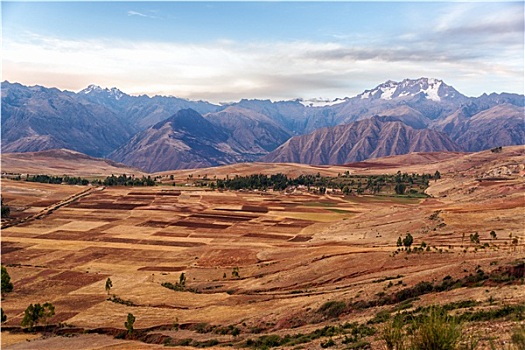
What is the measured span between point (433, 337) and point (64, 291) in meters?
73.6

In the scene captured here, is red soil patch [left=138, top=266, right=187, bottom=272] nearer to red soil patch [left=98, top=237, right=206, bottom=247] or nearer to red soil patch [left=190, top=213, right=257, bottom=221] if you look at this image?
red soil patch [left=98, top=237, right=206, bottom=247]

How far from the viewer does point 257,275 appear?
258ft

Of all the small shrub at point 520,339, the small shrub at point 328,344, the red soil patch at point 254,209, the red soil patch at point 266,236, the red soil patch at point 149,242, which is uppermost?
the small shrub at point 520,339

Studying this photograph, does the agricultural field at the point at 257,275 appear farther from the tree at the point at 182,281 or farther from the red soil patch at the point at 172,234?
the red soil patch at the point at 172,234

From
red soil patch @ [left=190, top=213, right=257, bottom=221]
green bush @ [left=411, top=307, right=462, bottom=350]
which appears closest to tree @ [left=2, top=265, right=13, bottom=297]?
green bush @ [left=411, top=307, right=462, bottom=350]

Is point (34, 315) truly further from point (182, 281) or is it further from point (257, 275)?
point (257, 275)

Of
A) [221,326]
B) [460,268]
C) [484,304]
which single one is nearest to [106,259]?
[221,326]

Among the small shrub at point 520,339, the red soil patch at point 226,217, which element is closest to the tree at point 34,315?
the small shrub at point 520,339

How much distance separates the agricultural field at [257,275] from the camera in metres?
40.8

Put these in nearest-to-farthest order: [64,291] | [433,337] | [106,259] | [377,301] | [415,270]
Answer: [433,337]
[377,301]
[415,270]
[64,291]
[106,259]

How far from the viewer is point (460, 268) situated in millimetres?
47812

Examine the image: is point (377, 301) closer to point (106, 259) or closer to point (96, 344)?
point (96, 344)

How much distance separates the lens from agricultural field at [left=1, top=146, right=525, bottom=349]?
4081 centimetres

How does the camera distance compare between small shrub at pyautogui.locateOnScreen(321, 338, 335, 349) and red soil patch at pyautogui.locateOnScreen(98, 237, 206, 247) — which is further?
red soil patch at pyautogui.locateOnScreen(98, 237, 206, 247)
